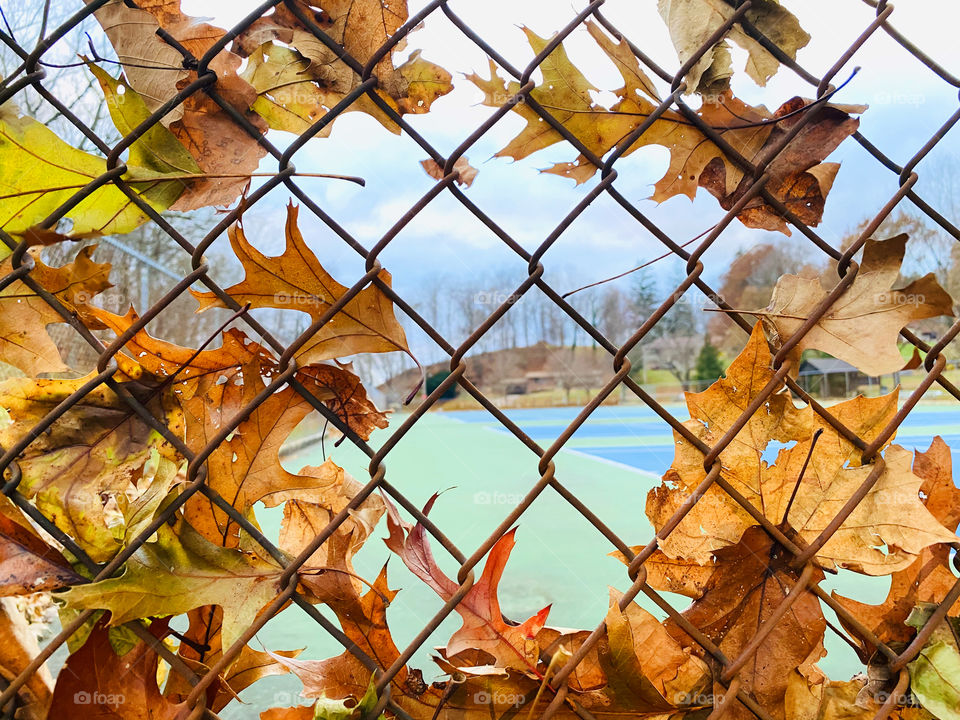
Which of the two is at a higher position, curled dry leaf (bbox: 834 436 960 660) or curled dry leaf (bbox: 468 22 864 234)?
curled dry leaf (bbox: 468 22 864 234)

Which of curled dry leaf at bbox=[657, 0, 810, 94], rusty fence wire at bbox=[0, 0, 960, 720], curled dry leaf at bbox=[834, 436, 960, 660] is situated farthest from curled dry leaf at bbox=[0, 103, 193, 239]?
curled dry leaf at bbox=[834, 436, 960, 660]

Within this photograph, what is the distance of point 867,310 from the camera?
463 millimetres

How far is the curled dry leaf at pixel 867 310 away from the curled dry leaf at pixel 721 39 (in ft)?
0.53

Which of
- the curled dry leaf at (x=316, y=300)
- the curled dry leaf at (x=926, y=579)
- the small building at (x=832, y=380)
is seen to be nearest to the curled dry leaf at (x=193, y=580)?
the curled dry leaf at (x=316, y=300)

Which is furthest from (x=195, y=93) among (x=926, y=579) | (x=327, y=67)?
(x=926, y=579)

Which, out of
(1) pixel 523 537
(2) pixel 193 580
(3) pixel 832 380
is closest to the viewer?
(2) pixel 193 580

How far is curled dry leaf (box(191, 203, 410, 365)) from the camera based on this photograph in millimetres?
446

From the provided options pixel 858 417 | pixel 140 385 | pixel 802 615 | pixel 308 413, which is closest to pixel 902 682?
pixel 802 615

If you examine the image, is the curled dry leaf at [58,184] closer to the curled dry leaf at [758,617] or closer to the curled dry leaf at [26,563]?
the curled dry leaf at [26,563]

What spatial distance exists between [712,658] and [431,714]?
22cm

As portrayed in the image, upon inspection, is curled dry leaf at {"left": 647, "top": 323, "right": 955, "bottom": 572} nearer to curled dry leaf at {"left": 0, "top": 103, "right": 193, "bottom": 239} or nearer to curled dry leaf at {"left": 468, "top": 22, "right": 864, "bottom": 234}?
curled dry leaf at {"left": 468, "top": 22, "right": 864, "bottom": 234}

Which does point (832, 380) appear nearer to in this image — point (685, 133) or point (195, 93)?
point (685, 133)

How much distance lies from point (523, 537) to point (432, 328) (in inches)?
238

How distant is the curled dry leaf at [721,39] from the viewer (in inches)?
18.5
